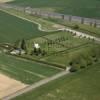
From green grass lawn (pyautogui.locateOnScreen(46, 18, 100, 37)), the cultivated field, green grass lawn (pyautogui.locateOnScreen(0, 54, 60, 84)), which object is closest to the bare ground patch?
the cultivated field

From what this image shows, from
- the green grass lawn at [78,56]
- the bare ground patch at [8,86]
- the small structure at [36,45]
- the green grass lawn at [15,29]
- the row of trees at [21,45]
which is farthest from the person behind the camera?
the green grass lawn at [15,29]

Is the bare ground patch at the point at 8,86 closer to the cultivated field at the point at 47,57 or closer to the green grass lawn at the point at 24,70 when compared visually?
the cultivated field at the point at 47,57

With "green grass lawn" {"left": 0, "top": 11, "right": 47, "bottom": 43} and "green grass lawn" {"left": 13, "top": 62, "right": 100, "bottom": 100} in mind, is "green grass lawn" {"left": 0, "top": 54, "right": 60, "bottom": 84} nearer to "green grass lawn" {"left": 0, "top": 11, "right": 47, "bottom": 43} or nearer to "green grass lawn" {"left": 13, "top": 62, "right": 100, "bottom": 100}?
"green grass lawn" {"left": 13, "top": 62, "right": 100, "bottom": 100}

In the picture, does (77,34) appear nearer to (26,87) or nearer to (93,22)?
(93,22)

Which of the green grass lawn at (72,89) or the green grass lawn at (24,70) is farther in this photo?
the green grass lawn at (24,70)

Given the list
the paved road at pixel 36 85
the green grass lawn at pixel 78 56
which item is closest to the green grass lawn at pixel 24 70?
the paved road at pixel 36 85

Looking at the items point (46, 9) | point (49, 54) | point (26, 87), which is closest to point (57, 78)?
point (26, 87)
